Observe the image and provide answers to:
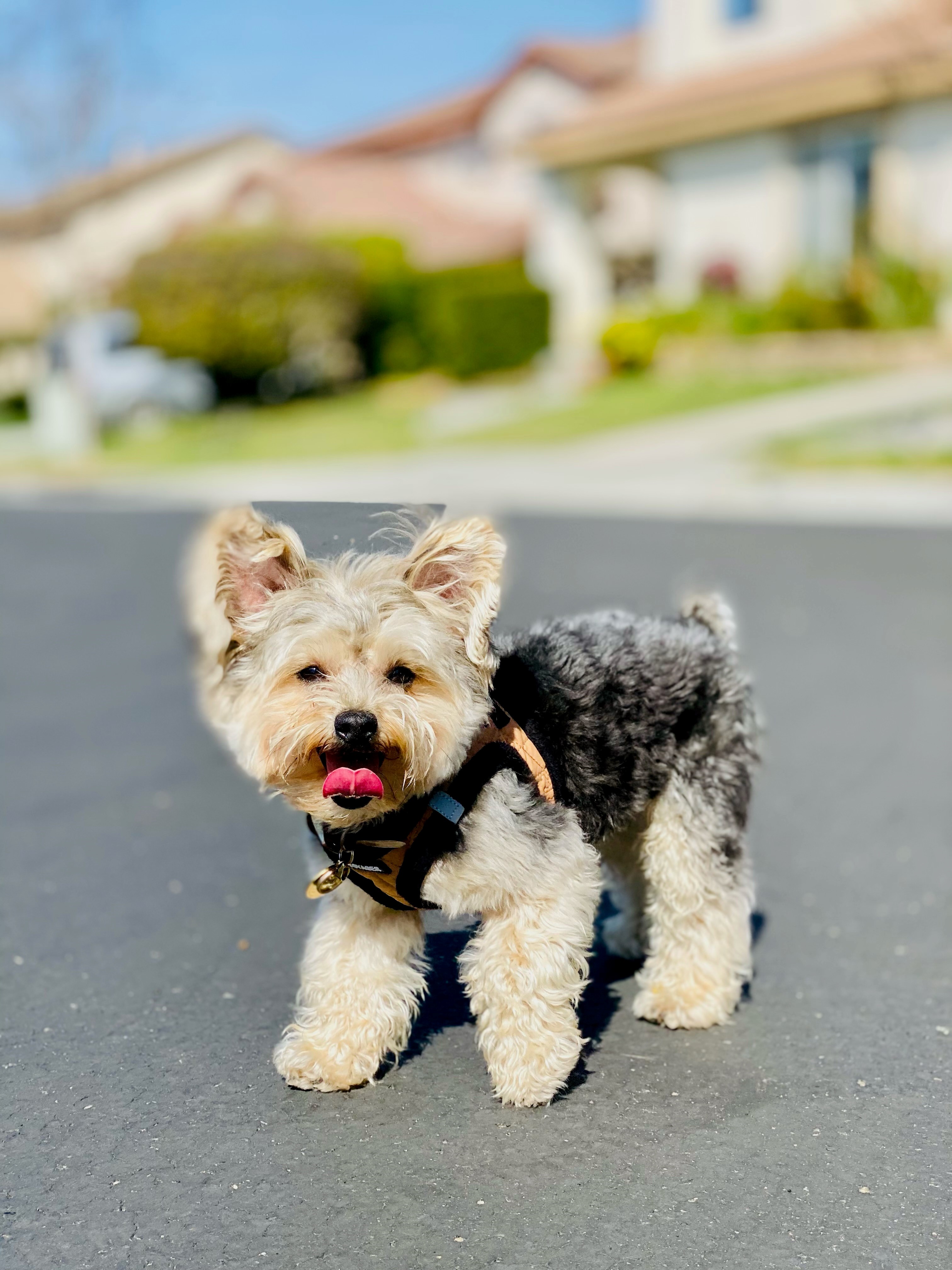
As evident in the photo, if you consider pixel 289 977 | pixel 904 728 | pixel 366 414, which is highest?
pixel 289 977

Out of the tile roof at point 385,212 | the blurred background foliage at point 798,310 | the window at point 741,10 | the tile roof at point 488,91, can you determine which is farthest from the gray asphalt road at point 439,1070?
the tile roof at point 488,91

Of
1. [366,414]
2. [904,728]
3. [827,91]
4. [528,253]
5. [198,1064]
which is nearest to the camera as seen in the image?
[198,1064]

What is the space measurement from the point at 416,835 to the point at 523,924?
0.38m

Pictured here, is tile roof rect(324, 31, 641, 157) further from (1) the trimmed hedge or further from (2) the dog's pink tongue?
(2) the dog's pink tongue

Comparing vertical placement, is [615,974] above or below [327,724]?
below

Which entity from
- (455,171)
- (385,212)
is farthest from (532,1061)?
(455,171)

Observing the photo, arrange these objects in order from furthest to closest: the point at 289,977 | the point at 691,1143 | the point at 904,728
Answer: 1. the point at 904,728
2. the point at 289,977
3. the point at 691,1143

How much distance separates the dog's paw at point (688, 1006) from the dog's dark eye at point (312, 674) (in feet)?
5.14

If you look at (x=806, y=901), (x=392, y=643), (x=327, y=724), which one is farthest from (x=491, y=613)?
(x=806, y=901)

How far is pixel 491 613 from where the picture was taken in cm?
343

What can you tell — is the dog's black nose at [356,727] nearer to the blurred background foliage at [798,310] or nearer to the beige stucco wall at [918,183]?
the blurred background foliage at [798,310]

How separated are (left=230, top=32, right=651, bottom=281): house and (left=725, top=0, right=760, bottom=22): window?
883 cm

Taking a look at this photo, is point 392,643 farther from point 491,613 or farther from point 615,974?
point 615,974

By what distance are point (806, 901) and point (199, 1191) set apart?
270cm
